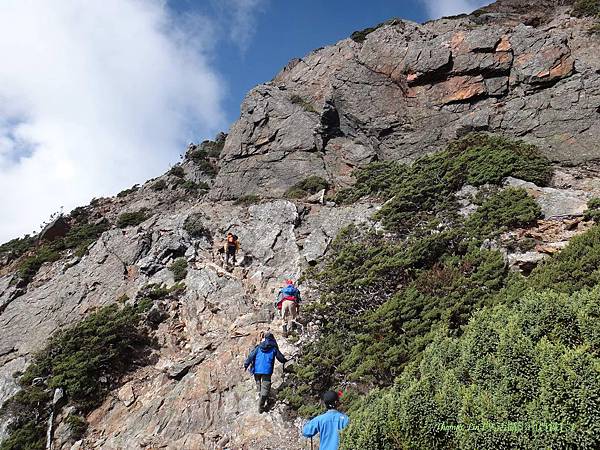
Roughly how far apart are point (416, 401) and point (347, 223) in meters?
13.7

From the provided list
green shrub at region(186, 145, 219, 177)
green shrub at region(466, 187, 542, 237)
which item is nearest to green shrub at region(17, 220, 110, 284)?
green shrub at region(186, 145, 219, 177)

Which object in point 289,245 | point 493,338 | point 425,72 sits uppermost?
point 425,72

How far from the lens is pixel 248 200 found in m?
24.6

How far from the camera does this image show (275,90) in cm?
3194

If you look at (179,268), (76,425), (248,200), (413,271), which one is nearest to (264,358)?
(413,271)

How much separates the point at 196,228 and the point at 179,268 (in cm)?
334

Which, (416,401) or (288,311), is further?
(288,311)

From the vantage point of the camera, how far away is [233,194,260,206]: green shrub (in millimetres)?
24266

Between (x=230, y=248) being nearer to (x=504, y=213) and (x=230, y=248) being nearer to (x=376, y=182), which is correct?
(x=376, y=182)

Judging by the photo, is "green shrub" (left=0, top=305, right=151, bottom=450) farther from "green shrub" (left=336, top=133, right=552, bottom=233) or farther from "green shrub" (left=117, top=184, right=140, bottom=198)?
"green shrub" (left=117, top=184, right=140, bottom=198)

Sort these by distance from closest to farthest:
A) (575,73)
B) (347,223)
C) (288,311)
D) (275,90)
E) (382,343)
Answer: (382,343)
(288,311)
(347,223)
(575,73)
(275,90)

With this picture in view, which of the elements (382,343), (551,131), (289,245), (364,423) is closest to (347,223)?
(289,245)

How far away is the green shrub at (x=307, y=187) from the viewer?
23.5 metres

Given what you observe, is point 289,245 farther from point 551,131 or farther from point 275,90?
point 275,90
